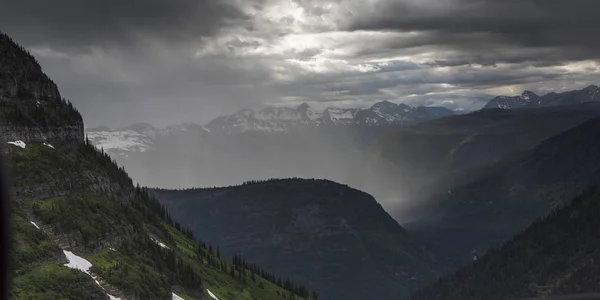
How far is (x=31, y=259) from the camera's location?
16262cm

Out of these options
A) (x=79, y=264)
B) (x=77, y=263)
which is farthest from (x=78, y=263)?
(x=79, y=264)

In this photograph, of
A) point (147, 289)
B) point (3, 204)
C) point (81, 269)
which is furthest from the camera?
point (147, 289)

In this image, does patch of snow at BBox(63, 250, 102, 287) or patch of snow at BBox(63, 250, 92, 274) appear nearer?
patch of snow at BBox(63, 250, 102, 287)

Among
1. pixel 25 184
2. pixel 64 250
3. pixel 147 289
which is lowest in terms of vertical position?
pixel 147 289

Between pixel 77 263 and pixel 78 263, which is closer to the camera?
pixel 77 263

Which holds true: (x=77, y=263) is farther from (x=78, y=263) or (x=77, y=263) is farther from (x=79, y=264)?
(x=79, y=264)

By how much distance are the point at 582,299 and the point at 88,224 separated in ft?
651

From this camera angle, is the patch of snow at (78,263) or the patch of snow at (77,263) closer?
the patch of snow at (78,263)

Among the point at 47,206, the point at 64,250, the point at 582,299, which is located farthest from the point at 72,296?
the point at 582,299

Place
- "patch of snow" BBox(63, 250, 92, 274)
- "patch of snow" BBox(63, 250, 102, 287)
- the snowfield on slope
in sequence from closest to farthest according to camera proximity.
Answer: the snowfield on slope < "patch of snow" BBox(63, 250, 102, 287) < "patch of snow" BBox(63, 250, 92, 274)

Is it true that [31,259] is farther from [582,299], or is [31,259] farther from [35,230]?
[582,299]

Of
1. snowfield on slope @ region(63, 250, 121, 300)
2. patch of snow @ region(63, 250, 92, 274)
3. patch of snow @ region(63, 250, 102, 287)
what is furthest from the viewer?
patch of snow @ region(63, 250, 92, 274)

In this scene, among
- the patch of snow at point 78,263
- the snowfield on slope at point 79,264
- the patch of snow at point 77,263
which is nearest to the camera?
the snowfield on slope at point 79,264

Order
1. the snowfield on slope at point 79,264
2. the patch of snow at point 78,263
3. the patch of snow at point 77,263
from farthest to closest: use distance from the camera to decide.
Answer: the patch of snow at point 77,263
the patch of snow at point 78,263
the snowfield on slope at point 79,264
